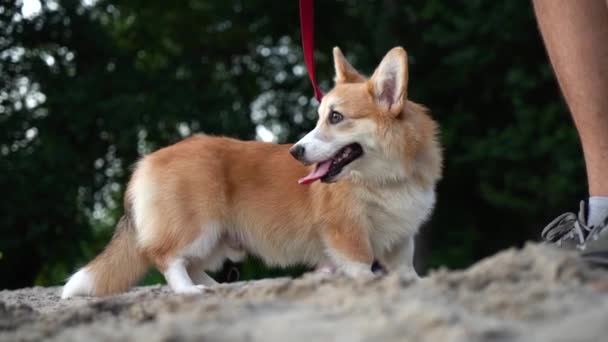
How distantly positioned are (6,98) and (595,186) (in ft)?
21.9

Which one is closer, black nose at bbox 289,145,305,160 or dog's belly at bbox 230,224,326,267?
black nose at bbox 289,145,305,160

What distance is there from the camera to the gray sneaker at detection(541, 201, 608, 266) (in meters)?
3.06

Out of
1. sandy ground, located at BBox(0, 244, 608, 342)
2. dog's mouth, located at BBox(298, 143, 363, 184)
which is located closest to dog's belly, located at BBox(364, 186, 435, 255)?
dog's mouth, located at BBox(298, 143, 363, 184)

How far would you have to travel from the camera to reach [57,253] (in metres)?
8.87

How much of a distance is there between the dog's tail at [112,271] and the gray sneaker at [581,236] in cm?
195

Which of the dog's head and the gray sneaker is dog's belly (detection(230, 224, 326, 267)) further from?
the gray sneaker

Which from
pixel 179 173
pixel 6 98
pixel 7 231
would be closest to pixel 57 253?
pixel 7 231

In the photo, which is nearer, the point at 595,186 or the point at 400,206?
the point at 595,186

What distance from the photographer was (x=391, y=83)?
14.6ft

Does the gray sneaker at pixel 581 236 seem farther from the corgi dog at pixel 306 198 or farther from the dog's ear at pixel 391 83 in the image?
the dog's ear at pixel 391 83

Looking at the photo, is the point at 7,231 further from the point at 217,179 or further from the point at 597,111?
the point at 597,111

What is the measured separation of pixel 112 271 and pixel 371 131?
142 centimetres

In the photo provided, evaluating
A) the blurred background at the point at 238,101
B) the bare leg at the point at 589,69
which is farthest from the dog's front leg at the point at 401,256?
the blurred background at the point at 238,101

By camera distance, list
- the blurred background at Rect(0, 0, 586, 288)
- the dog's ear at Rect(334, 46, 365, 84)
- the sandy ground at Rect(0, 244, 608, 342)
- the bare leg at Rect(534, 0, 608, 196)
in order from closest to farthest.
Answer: the sandy ground at Rect(0, 244, 608, 342) < the bare leg at Rect(534, 0, 608, 196) < the dog's ear at Rect(334, 46, 365, 84) < the blurred background at Rect(0, 0, 586, 288)
